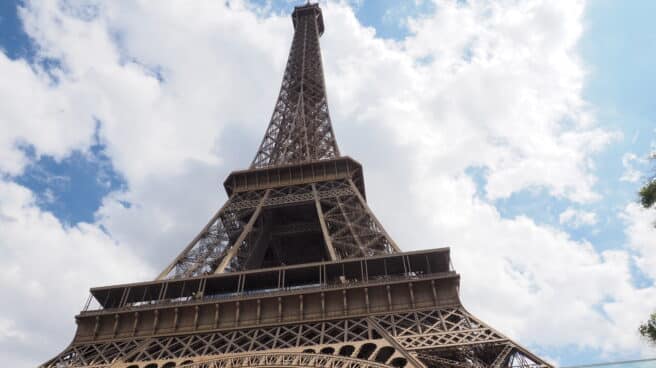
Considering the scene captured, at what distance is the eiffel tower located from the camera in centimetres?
1736

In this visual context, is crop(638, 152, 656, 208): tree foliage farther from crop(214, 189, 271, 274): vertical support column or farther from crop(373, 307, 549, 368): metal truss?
crop(214, 189, 271, 274): vertical support column

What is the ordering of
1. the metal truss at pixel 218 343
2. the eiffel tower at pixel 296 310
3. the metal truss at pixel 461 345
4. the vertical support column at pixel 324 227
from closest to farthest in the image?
the metal truss at pixel 461 345
the eiffel tower at pixel 296 310
the metal truss at pixel 218 343
the vertical support column at pixel 324 227

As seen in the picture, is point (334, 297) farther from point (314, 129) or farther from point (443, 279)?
point (314, 129)

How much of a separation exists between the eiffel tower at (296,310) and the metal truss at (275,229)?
0.25 ft

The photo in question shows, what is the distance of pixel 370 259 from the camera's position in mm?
21891

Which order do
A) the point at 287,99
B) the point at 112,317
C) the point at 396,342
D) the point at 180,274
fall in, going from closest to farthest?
1. the point at 396,342
2. the point at 112,317
3. the point at 180,274
4. the point at 287,99

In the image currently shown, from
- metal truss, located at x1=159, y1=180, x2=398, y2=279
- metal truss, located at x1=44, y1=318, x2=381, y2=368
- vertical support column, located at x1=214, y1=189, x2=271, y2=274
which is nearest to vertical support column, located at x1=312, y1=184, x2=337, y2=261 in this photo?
metal truss, located at x1=159, y1=180, x2=398, y2=279

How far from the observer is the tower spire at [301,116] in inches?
1446

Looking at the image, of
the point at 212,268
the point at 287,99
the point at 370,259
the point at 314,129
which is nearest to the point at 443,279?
the point at 370,259

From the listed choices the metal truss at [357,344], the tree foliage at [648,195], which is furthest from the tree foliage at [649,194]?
the metal truss at [357,344]

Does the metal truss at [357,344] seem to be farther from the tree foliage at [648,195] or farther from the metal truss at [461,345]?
the tree foliage at [648,195]

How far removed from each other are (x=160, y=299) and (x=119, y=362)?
3.80 metres

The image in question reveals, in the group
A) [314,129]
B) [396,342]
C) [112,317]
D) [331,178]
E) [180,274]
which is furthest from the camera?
[314,129]

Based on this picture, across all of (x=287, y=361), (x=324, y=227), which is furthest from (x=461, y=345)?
(x=324, y=227)
